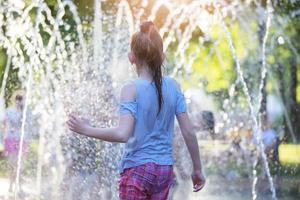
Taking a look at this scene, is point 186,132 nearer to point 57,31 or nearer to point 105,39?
point 105,39

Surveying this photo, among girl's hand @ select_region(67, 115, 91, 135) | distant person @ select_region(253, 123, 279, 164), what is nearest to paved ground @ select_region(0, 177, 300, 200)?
distant person @ select_region(253, 123, 279, 164)

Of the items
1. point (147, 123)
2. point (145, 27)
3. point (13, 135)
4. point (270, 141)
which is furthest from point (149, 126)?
point (270, 141)

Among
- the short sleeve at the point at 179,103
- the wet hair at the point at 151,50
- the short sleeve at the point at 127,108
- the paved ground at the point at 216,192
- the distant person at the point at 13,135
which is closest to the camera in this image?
the short sleeve at the point at 127,108

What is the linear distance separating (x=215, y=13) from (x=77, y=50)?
3792 millimetres

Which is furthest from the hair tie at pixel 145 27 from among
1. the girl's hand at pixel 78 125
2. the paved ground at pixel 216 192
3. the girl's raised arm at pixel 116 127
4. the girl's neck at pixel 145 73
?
the paved ground at pixel 216 192

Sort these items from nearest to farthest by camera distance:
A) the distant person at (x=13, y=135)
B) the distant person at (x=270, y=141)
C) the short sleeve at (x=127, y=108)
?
the short sleeve at (x=127, y=108) → the distant person at (x=13, y=135) → the distant person at (x=270, y=141)

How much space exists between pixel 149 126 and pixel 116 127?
0.21 meters

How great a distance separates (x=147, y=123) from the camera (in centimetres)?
375

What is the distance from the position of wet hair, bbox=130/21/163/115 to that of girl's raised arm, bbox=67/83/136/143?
0.45 ft

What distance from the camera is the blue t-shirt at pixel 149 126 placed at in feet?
12.2

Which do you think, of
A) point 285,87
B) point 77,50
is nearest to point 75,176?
point 77,50

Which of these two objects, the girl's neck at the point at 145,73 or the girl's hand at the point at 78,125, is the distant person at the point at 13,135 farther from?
the girl's hand at the point at 78,125

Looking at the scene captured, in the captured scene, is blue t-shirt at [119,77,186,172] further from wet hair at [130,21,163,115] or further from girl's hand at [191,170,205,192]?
girl's hand at [191,170,205,192]

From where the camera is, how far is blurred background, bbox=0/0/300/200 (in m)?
9.66
